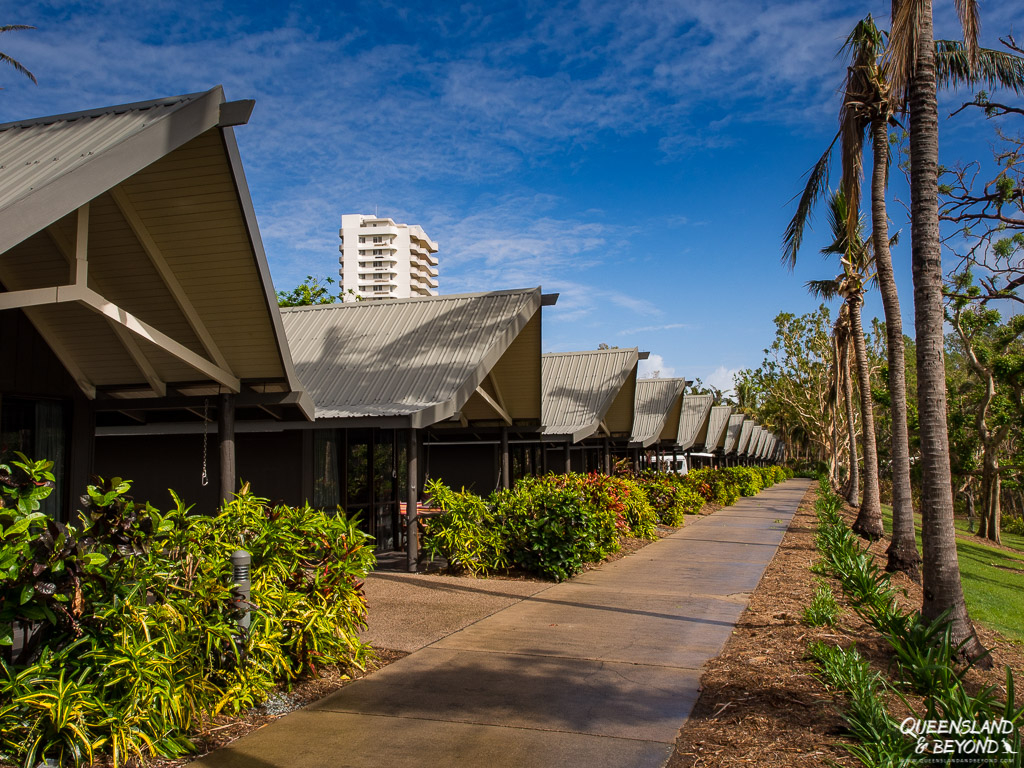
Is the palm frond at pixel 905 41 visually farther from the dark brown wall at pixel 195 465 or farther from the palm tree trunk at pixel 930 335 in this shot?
the dark brown wall at pixel 195 465

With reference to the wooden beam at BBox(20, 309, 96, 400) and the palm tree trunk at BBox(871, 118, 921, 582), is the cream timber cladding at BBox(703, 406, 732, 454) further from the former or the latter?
the wooden beam at BBox(20, 309, 96, 400)

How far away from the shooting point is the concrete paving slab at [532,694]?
5.42 metres

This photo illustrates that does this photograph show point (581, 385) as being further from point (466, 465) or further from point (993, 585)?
point (993, 585)

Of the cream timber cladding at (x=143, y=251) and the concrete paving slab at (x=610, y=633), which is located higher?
the cream timber cladding at (x=143, y=251)

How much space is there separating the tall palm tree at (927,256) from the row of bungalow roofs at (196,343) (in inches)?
242

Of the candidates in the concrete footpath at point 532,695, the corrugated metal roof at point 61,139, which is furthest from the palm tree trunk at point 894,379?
the corrugated metal roof at point 61,139

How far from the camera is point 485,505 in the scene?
12.6 metres

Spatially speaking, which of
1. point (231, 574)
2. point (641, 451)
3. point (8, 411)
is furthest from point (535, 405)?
point (641, 451)

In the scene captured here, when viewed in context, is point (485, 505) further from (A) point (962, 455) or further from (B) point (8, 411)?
(A) point (962, 455)

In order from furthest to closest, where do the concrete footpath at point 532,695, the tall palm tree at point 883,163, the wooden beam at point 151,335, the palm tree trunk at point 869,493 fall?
1. the palm tree trunk at point 869,493
2. the tall palm tree at point 883,163
3. the wooden beam at point 151,335
4. the concrete footpath at point 532,695

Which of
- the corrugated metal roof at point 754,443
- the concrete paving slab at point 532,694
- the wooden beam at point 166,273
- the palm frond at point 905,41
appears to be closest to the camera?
the concrete paving slab at point 532,694

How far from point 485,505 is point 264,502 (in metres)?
6.43

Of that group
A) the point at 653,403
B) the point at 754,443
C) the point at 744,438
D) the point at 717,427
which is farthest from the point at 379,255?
the point at 653,403

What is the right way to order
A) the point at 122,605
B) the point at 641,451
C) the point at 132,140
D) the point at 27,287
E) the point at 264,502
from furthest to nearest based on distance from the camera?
the point at 641,451
the point at 27,287
the point at 264,502
the point at 132,140
the point at 122,605
